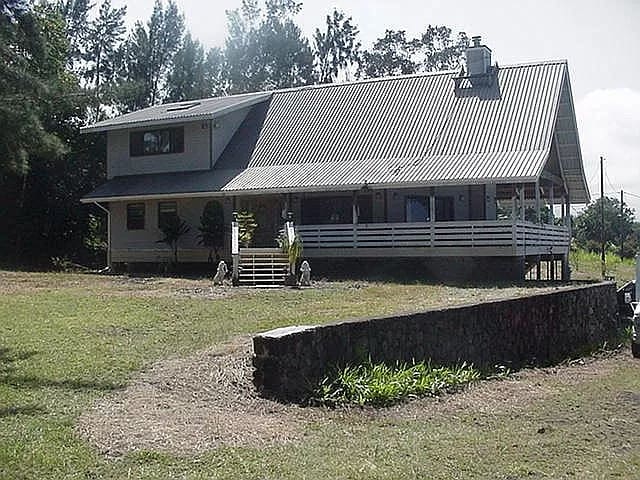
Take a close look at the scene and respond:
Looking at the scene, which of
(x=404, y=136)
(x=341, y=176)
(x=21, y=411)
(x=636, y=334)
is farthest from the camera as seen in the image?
(x=404, y=136)

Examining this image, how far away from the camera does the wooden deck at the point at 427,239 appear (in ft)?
75.3

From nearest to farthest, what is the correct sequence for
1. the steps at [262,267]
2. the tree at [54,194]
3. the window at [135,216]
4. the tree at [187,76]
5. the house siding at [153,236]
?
the steps at [262,267]
the house siding at [153,236]
the window at [135,216]
the tree at [54,194]
the tree at [187,76]

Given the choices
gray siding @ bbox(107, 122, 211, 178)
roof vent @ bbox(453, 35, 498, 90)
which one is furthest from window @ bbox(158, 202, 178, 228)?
roof vent @ bbox(453, 35, 498, 90)

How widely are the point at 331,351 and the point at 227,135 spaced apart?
21.6 metres

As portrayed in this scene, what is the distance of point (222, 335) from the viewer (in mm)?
12086

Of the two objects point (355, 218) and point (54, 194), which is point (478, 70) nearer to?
point (355, 218)

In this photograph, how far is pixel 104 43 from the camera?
180ft

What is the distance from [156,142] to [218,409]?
23.4 meters

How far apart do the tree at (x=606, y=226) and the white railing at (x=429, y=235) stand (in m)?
34.8

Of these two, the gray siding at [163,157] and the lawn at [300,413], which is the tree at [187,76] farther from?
the lawn at [300,413]

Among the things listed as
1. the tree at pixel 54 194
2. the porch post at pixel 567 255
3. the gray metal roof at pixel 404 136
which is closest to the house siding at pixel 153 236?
the gray metal roof at pixel 404 136

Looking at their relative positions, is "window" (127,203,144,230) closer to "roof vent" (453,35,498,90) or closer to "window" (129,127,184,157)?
"window" (129,127,184,157)

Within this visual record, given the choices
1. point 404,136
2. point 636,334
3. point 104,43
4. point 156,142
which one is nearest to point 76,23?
point 104,43

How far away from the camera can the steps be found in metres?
22.0
